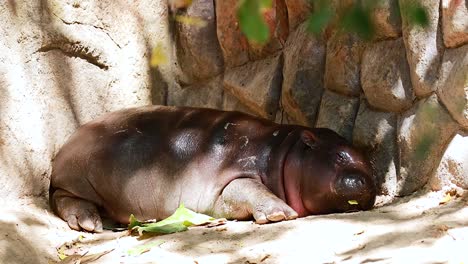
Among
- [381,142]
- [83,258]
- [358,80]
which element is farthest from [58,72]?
[381,142]

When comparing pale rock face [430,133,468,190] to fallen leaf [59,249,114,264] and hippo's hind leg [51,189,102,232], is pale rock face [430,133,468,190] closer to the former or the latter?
fallen leaf [59,249,114,264]

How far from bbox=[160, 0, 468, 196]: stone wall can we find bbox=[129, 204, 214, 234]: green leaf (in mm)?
1089

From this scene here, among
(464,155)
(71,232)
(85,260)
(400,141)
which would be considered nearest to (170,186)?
(71,232)

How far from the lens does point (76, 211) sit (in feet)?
16.7

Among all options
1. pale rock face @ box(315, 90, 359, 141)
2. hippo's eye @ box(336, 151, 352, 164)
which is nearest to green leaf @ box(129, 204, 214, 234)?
hippo's eye @ box(336, 151, 352, 164)

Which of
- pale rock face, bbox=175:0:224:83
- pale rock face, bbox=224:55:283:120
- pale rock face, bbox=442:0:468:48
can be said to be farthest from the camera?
pale rock face, bbox=175:0:224:83

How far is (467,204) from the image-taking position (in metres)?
3.83

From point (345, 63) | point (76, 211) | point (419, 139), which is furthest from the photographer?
point (76, 211)

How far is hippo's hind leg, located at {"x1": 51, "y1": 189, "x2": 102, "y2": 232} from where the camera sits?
4988mm

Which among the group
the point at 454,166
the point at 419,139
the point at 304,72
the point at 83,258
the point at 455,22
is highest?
the point at 455,22

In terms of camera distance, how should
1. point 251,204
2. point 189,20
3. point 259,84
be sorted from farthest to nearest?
1. point 189,20
2. point 259,84
3. point 251,204

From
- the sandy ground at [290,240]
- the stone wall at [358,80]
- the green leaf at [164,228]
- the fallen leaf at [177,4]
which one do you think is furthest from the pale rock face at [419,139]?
the fallen leaf at [177,4]

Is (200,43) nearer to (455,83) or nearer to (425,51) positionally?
(425,51)

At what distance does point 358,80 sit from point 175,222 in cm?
148
